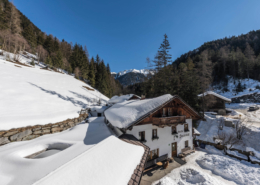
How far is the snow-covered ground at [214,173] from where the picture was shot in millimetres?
8078

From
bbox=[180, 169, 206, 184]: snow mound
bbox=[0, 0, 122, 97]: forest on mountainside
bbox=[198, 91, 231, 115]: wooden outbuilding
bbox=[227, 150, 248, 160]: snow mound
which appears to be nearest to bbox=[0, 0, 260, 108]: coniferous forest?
bbox=[0, 0, 122, 97]: forest on mountainside

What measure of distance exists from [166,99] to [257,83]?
56.7 metres

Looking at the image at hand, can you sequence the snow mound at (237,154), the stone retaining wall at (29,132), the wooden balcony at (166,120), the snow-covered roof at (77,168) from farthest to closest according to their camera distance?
the snow mound at (237,154), the wooden balcony at (166,120), the stone retaining wall at (29,132), the snow-covered roof at (77,168)

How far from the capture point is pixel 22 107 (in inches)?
464

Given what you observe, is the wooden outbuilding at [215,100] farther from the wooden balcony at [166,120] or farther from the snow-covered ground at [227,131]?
the wooden balcony at [166,120]

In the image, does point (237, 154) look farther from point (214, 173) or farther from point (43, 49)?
point (43, 49)

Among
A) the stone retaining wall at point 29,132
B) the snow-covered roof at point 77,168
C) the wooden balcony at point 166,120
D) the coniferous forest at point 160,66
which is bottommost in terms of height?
the stone retaining wall at point 29,132

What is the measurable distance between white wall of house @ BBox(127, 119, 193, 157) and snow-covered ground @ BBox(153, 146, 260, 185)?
6.13 ft

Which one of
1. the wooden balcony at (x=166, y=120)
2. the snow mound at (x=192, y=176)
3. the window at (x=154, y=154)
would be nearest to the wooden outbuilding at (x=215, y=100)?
the wooden balcony at (x=166, y=120)

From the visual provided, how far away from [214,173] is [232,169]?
6.05 ft

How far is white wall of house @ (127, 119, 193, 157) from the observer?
982 cm

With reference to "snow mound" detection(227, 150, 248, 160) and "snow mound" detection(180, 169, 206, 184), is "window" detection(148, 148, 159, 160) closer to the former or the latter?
"snow mound" detection(180, 169, 206, 184)

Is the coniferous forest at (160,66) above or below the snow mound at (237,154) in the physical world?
above

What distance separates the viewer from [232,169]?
937cm
